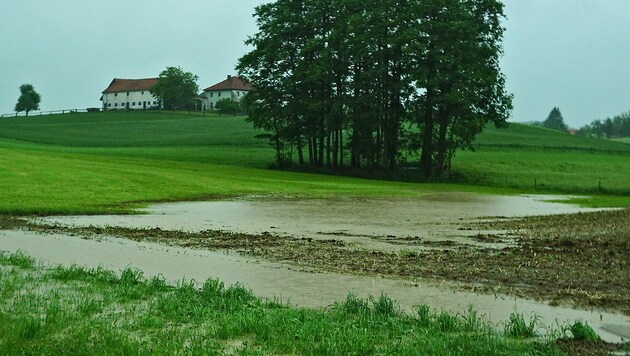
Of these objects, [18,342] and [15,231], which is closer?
[18,342]

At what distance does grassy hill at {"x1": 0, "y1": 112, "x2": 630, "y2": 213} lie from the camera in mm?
36594

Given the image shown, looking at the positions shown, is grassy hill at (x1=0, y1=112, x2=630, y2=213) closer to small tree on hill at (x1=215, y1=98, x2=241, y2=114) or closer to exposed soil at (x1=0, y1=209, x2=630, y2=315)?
exposed soil at (x1=0, y1=209, x2=630, y2=315)

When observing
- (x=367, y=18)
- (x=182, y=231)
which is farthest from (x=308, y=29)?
(x=182, y=231)

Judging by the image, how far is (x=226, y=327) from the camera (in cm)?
882

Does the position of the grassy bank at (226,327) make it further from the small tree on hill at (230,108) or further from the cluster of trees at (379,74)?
the small tree on hill at (230,108)

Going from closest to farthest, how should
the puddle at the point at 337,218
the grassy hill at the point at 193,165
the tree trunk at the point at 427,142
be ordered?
the puddle at the point at 337,218 → the grassy hill at the point at 193,165 → the tree trunk at the point at 427,142

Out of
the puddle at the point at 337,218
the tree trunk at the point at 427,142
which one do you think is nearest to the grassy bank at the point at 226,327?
the puddle at the point at 337,218

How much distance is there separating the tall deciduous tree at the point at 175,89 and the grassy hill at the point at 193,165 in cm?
2223

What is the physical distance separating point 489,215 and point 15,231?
20.8 m

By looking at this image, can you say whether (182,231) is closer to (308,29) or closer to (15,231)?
(15,231)

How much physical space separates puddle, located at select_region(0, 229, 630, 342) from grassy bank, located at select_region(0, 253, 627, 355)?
700 millimetres

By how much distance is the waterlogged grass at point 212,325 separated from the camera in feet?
26.3

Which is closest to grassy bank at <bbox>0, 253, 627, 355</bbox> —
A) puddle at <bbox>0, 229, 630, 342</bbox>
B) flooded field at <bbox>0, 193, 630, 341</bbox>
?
puddle at <bbox>0, 229, 630, 342</bbox>

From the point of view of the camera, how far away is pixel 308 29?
76.2 m
